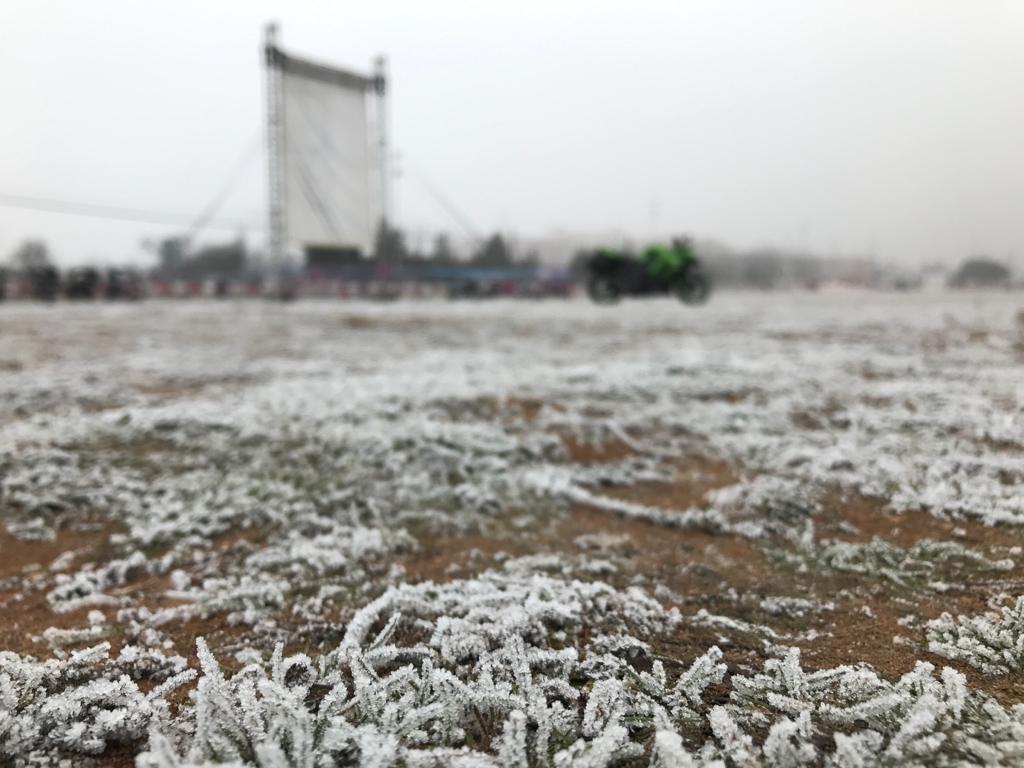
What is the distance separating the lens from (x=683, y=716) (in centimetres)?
132

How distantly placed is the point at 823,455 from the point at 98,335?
8.78 meters

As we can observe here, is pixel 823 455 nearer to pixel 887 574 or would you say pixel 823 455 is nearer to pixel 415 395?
pixel 887 574

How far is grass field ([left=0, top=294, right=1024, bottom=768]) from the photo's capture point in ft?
4.23

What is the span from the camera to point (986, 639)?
1541mm

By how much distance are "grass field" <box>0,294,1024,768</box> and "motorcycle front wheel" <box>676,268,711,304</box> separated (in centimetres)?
1131

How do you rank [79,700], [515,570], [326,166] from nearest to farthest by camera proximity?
[79,700] < [515,570] < [326,166]

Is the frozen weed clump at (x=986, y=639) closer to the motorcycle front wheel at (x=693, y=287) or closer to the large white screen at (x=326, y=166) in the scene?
the motorcycle front wheel at (x=693, y=287)

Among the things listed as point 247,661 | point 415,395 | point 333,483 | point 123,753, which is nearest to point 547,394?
point 415,395

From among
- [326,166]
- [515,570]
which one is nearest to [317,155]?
[326,166]

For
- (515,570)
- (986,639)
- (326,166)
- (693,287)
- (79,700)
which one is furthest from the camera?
(326,166)

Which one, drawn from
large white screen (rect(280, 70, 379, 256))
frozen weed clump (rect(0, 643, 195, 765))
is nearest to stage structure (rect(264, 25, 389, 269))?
large white screen (rect(280, 70, 379, 256))

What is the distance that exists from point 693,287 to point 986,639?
1528 centimetres

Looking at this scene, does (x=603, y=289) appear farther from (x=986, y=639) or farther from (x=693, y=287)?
(x=986, y=639)

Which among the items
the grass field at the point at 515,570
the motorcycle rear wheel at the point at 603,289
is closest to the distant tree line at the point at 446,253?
the motorcycle rear wheel at the point at 603,289
